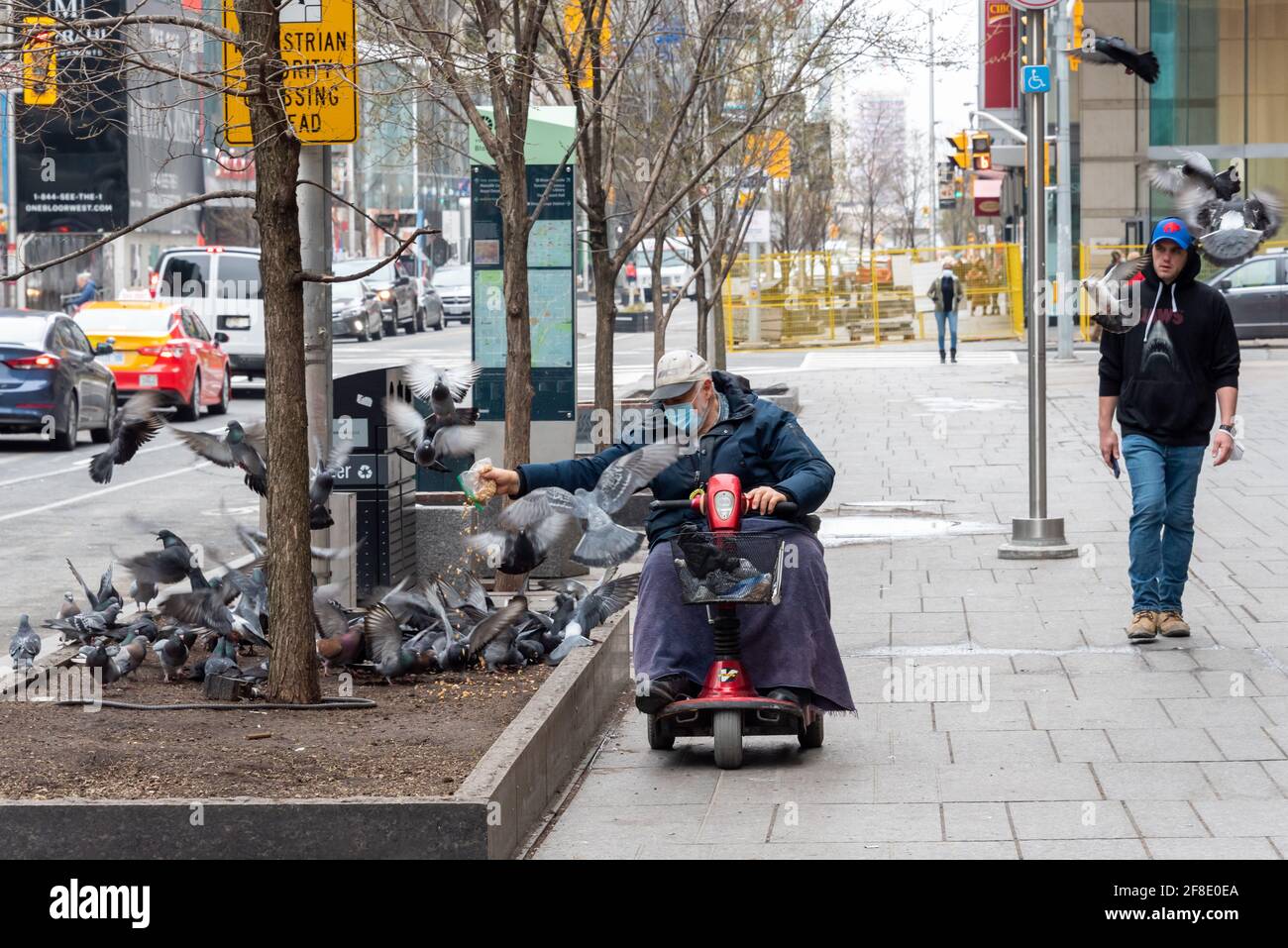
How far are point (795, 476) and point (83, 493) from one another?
11.7 meters

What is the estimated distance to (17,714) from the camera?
6855 millimetres

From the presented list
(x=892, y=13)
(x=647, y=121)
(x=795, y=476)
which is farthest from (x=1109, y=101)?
(x=795, y=476)

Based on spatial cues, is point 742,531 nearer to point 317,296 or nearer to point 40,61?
point 40,61

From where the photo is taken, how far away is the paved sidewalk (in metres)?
5.75

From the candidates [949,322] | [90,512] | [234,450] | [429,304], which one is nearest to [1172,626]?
[234,450]

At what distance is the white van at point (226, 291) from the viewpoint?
30.9 metres

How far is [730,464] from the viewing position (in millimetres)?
6836

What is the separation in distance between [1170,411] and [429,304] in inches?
1811

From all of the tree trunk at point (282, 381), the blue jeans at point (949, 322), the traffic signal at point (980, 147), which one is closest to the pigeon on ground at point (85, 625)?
the tree trunk at point (282, 381)

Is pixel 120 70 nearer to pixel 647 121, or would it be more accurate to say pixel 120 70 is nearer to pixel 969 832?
pixel 969 832

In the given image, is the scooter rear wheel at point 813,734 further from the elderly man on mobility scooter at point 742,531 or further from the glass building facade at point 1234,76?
the glass building facade at point 1234,76

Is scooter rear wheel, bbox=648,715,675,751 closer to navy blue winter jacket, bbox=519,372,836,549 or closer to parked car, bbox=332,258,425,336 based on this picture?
navy blue winter jacket, bbox=519,372,836,549

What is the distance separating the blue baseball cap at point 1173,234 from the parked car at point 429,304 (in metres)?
44.6

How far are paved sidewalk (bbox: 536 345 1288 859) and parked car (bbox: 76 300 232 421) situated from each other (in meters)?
13.7
